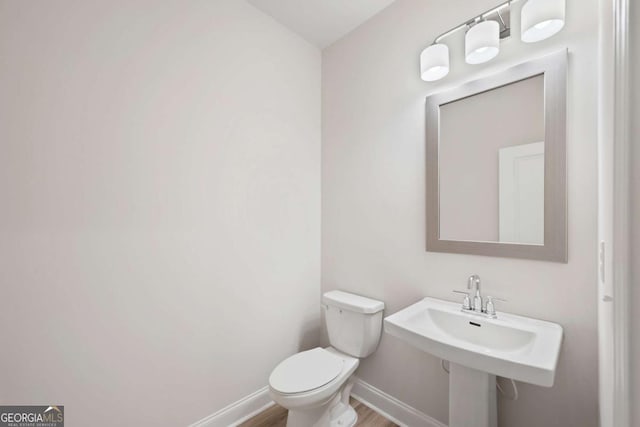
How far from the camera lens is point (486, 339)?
1.27 m

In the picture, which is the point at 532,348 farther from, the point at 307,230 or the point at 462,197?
the point at 307,230

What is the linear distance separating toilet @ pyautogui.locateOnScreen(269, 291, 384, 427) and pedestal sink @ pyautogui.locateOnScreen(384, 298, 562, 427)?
431 millimetres

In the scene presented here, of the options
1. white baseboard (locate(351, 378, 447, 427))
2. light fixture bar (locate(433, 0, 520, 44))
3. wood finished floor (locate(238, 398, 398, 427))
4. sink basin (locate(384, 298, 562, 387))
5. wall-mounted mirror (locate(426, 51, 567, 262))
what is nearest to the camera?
sink basin (locate(384, 298, 562, 387))

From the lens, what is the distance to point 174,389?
147 cm

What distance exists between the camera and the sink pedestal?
117 centimetres

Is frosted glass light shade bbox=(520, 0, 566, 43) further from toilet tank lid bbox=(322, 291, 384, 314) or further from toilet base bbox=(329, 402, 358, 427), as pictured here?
toilet base bbox=(329, 402, 358, 427)

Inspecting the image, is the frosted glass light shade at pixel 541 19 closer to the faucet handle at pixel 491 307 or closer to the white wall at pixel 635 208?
the white wall at pixel 635 208

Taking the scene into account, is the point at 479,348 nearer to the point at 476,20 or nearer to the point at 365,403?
the point at 365,403

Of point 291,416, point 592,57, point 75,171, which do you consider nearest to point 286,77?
point 75,171

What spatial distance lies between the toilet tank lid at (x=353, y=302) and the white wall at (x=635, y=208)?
1343 mm

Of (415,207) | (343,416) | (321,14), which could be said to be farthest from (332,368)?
(321,14)

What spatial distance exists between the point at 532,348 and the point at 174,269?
1.66m

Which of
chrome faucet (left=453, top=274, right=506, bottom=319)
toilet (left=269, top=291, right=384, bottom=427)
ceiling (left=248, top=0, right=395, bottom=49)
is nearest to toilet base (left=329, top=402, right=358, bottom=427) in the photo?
toilet (left=269, top=291, right=384, bottom=427)

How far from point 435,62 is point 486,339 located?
1413 mm
